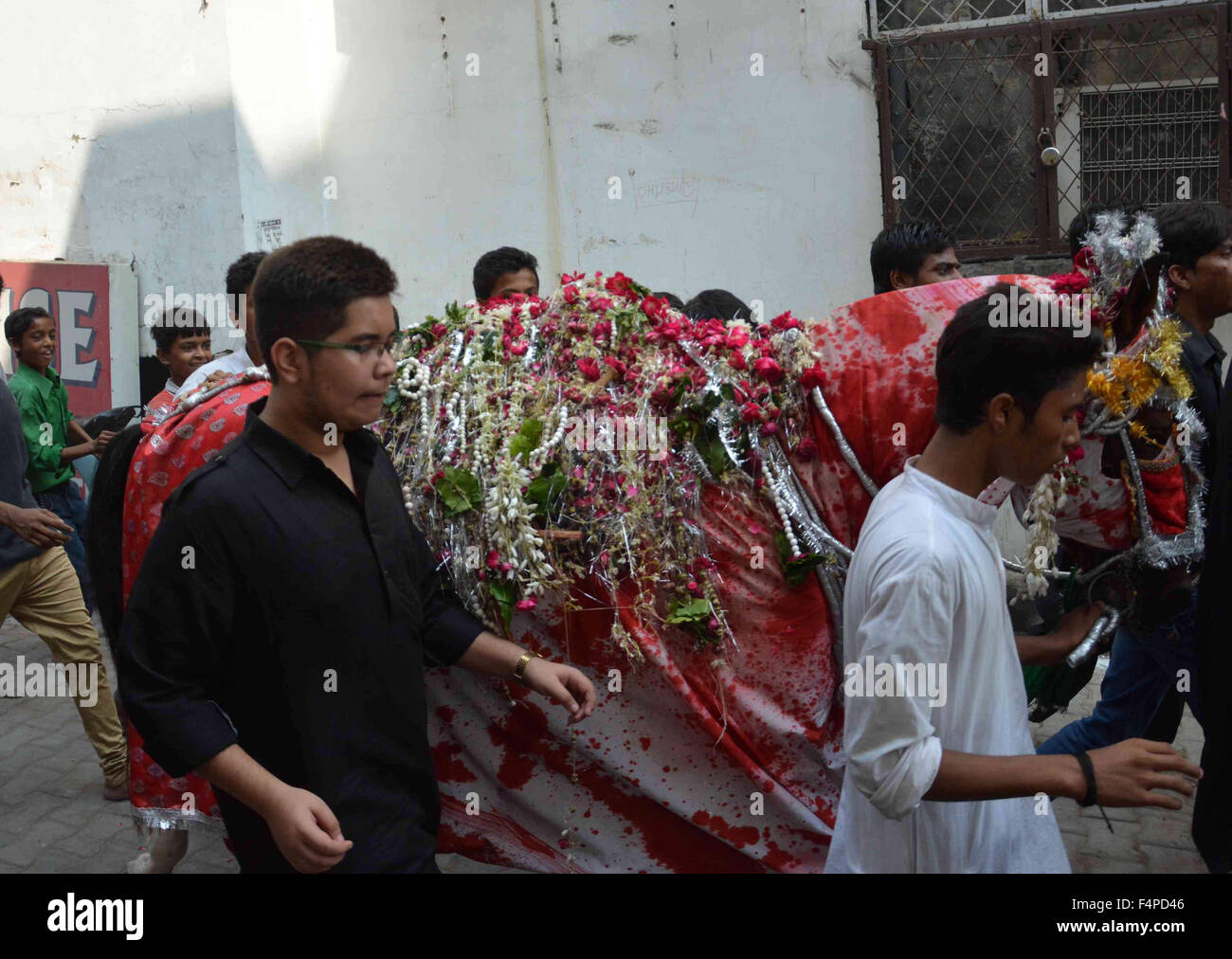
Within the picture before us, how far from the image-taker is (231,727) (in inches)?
76.5

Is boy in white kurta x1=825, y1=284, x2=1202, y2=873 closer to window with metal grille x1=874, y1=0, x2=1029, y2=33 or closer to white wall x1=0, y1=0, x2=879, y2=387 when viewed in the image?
white wall x1=0, y1=0, x2=879, y2=387

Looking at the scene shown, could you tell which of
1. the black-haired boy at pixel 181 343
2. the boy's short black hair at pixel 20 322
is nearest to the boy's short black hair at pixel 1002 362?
Result: the black-haired boy at pixel 181 343

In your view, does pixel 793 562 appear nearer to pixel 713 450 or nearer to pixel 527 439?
pixel 713 450

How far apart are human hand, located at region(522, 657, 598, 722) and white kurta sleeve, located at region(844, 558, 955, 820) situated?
2.41ft

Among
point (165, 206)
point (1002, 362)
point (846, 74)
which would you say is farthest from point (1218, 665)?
point (165, 206)

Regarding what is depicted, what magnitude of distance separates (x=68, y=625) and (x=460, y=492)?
95.2 inches

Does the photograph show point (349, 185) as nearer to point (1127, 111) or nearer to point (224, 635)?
point (1127, 111)

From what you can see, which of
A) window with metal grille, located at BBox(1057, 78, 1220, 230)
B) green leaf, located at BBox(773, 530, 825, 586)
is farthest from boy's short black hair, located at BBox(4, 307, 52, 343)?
window with metal grille, located at BBox(1057, 78, 1220, 230)

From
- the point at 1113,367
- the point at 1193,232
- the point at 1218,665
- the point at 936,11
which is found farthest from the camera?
the point at 936,11

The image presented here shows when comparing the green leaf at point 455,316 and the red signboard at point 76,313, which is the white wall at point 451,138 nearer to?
the red signboard at point 76,313

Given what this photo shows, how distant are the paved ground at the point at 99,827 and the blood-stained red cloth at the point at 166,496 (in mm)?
950

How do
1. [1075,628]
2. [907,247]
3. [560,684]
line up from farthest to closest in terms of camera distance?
1. [907,247]
2. [1075,628]
3. [560,684]

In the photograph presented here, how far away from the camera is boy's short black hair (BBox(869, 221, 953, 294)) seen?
4312 millimetres

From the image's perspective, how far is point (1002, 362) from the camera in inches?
70.4
